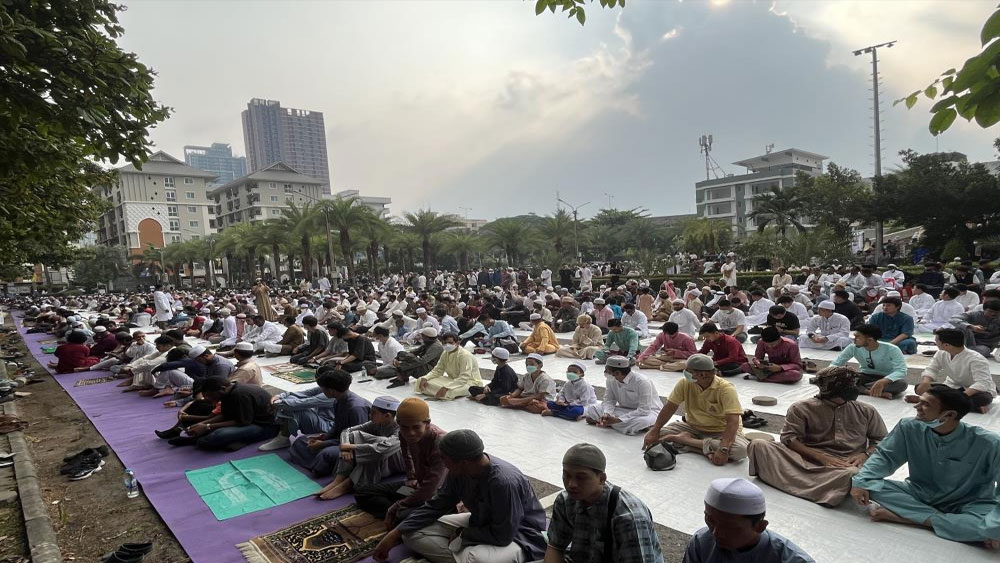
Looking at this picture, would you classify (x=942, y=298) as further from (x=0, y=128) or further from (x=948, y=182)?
(x=948, y=182)

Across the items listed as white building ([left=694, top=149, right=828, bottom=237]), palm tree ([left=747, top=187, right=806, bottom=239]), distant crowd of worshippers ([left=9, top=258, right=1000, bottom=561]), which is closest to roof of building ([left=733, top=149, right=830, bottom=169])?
white building ([left=694, top=149, right=828, bottom=237])

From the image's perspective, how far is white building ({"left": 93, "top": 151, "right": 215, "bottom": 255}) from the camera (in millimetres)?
57688

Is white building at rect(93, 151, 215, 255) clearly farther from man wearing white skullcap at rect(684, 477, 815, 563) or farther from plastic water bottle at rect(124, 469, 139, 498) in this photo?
man wearing white skullcap at rect(684, 477, 815, 563)

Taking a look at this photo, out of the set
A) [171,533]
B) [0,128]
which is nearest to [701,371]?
[171,533]

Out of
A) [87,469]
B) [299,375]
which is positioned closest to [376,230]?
[299,375]

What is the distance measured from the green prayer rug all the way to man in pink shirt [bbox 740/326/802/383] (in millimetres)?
5336

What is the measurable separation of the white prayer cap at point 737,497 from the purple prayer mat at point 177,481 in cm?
216

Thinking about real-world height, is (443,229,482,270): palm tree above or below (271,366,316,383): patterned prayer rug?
above

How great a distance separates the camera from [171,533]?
394cm

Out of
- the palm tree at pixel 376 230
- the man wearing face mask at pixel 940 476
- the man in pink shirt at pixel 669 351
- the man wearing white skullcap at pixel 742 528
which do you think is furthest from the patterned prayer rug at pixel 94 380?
the palm tree at pixel 376 230

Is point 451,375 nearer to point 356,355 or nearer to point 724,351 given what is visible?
point 356,355

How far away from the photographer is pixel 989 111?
1.83 meters

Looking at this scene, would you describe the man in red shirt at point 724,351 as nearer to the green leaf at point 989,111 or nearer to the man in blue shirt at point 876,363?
the man in blue shirt at point 876,363

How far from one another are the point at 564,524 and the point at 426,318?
9.14 metres
